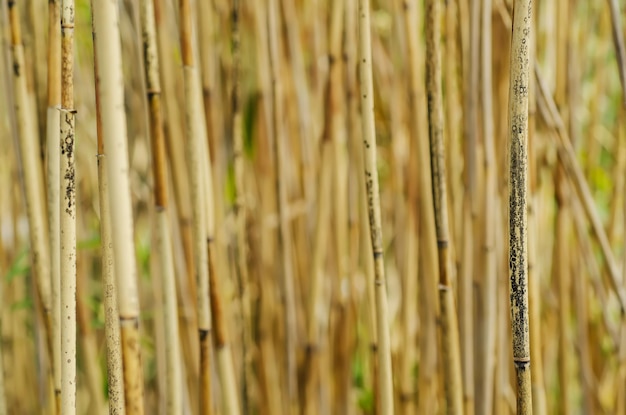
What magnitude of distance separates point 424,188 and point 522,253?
24 cm

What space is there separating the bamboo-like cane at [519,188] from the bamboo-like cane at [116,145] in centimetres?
21

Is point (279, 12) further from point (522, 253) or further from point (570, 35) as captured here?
point (522, 253)

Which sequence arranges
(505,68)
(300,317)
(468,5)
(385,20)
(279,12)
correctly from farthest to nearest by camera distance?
(385,20) < (300,317) < (279,12) < (505,68) < (468,5)

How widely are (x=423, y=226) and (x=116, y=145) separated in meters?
0.38

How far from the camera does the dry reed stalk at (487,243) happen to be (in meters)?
0.57

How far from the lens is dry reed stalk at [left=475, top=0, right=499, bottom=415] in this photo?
0.57 meters

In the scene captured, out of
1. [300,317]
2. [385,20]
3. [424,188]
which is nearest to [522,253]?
[424,188]

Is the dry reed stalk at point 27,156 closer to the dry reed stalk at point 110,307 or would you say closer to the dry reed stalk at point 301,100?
the dry reed stalk at point 110,307

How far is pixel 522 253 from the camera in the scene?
40 cm

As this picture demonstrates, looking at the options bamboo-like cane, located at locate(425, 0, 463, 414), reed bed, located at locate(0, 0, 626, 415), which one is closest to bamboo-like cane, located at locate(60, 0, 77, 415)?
reed bed, located at locate(0, 0, 626, 415)

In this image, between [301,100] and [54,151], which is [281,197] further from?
[54,151]

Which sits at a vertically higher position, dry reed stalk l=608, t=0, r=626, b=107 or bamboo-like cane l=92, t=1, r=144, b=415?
dry reed stalk l=608, t=0, r=626, b=107

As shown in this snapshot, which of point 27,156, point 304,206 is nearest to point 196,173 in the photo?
point 27,156

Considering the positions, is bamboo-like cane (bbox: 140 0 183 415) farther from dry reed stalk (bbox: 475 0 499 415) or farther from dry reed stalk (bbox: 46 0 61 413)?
dry reed stalk (bbox: 475 0 499 415)
